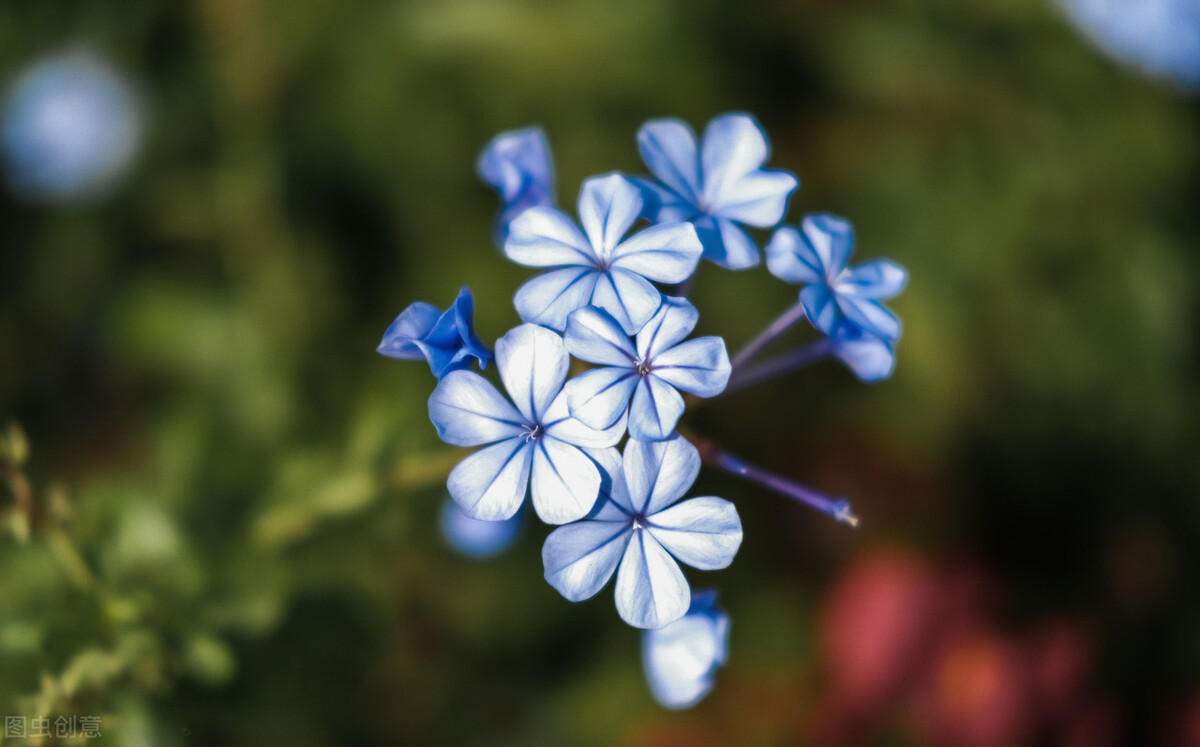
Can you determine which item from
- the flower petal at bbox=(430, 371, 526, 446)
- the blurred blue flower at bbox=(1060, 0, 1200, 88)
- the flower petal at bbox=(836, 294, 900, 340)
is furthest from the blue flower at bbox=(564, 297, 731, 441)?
the blurred blue flower at bbox=(1060, 0, 1200, 88)

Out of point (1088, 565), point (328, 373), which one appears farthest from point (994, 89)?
point (328, 373)

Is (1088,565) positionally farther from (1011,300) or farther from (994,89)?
→ (994,89)

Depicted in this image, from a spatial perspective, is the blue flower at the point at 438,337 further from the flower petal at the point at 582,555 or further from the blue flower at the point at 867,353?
the blue flower at the point at 867,353

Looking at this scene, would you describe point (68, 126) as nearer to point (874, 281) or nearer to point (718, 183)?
point (718, 183)

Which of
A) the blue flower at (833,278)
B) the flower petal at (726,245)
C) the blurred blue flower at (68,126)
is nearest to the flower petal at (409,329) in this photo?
the flower petal at (726,245)

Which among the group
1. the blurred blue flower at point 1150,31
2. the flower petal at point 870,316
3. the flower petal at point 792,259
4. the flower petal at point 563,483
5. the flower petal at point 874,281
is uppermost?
the blurred blue flower at point 1150,31

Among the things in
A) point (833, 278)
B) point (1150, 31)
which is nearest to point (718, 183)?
point (833, 278)
